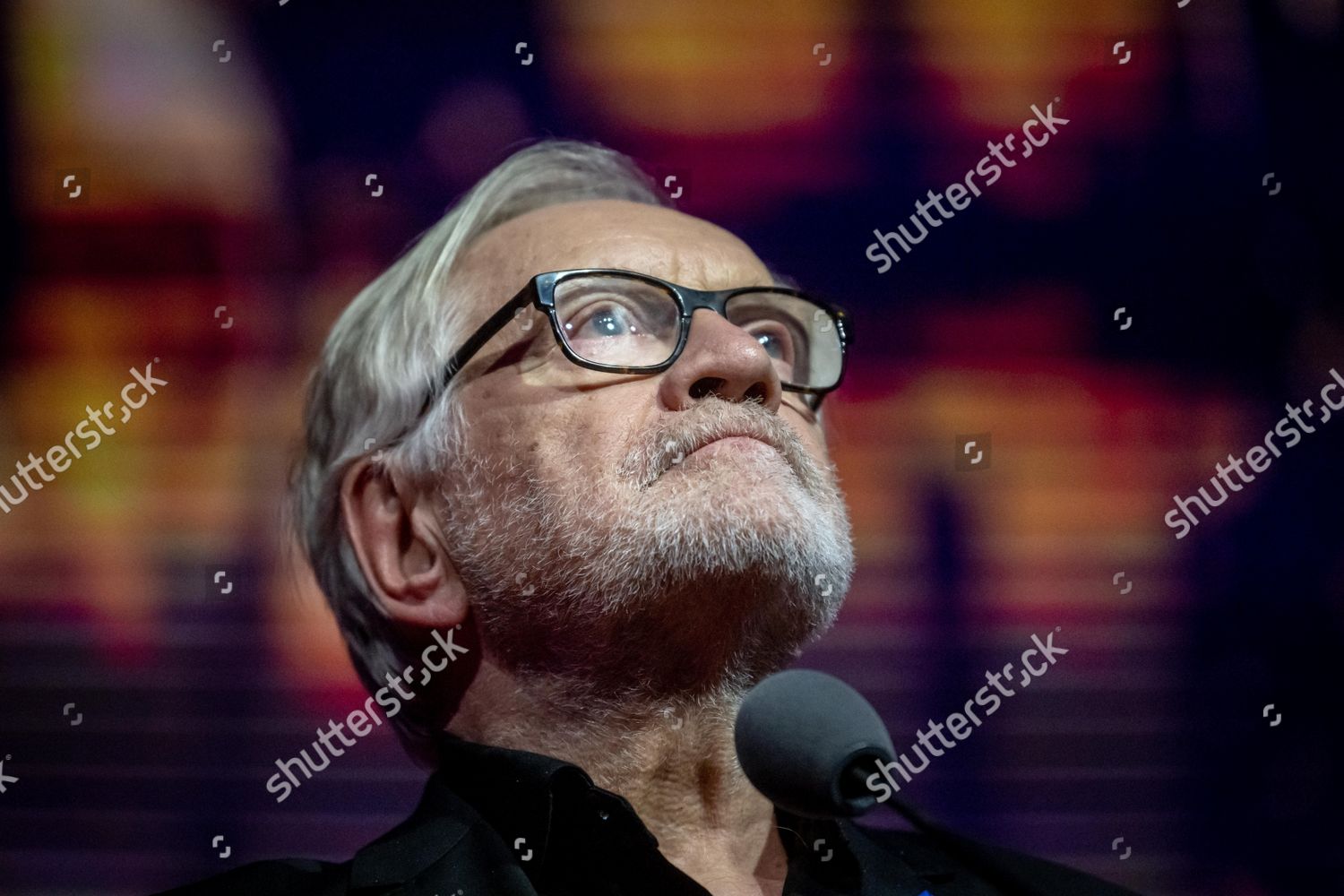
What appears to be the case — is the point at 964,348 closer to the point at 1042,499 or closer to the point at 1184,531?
the point at 1042,499

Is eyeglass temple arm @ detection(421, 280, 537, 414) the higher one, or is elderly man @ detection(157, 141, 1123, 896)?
eyeglass temple arm @ detection(421, 280, 537, 414)

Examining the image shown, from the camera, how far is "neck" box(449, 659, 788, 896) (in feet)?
5.57

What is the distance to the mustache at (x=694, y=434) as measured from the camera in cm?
162

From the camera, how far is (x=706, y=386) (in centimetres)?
171

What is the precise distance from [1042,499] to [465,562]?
143 centimetres

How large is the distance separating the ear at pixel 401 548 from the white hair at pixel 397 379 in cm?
4

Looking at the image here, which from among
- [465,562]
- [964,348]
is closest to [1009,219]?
[964,348]

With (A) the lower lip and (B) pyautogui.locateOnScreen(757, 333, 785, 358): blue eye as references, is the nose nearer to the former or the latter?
(A) the lower lip

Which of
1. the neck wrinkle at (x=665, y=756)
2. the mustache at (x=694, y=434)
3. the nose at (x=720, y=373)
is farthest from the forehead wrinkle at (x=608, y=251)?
the neck wrinkle at (x=665, y=756)

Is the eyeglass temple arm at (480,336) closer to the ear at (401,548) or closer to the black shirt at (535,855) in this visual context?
the ear at (401,548)

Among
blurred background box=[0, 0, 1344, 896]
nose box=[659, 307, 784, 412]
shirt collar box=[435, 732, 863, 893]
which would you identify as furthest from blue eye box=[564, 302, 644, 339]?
blurred background box=[0, 0, 1344, 896]

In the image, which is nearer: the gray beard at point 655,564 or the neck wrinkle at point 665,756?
the gray beard at point 655,564

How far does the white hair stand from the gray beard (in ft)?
0.59

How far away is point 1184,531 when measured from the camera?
2547 millimetres
